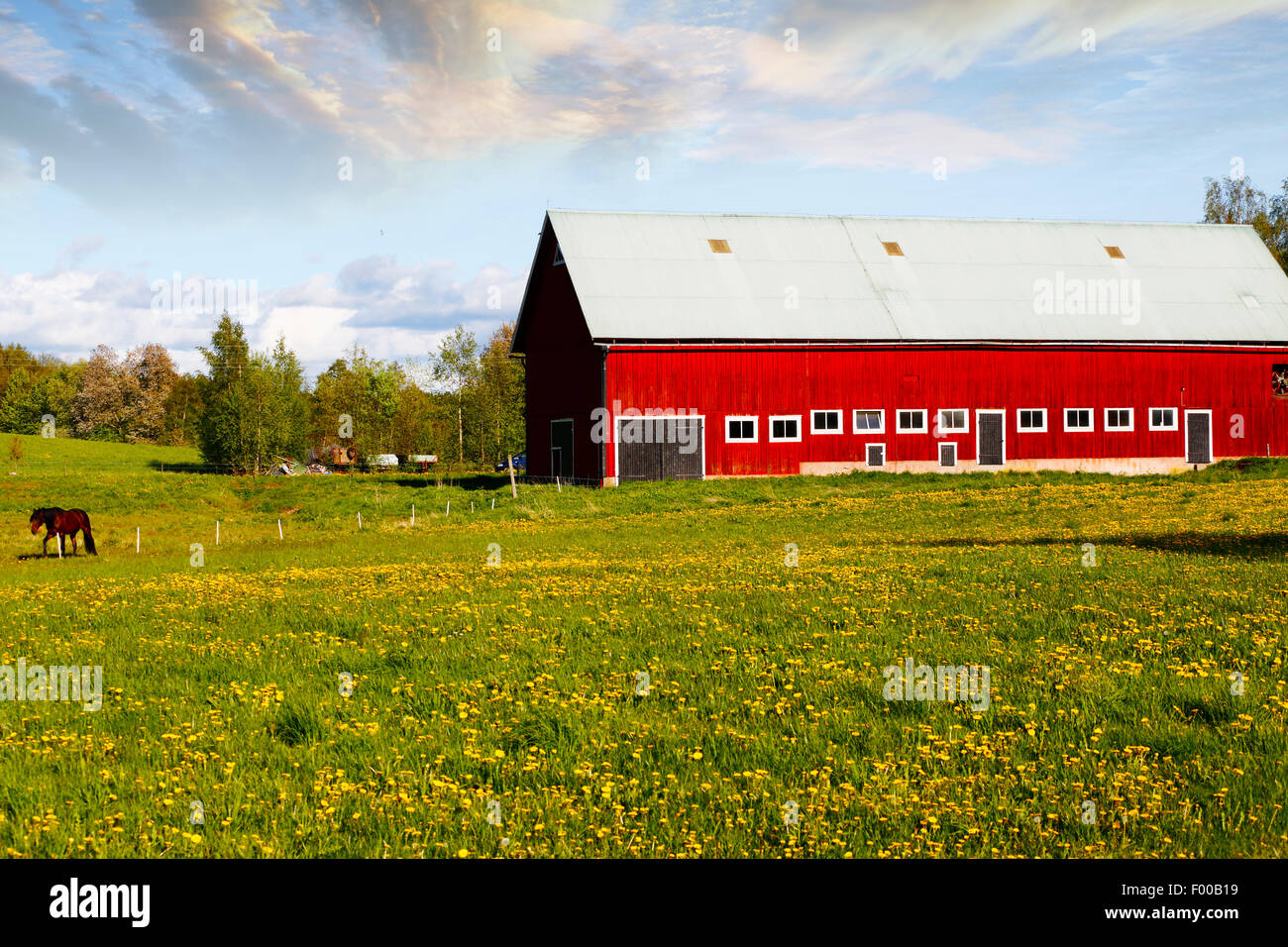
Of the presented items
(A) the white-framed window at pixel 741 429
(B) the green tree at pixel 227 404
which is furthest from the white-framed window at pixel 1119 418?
(B) the green tree at pixel 227 404

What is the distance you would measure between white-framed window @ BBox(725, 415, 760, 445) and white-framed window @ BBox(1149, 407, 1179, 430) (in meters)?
20.6

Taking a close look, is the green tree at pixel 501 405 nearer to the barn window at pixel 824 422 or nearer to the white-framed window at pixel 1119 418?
the barn window at pixel 824 422

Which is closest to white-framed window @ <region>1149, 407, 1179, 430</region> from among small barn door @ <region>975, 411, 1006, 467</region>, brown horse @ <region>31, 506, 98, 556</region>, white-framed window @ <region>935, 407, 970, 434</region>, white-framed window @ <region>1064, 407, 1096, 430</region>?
white-framed window @ <region>1064, 407, 1096, 430</region>

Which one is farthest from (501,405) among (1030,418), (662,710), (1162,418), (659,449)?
(662,710)

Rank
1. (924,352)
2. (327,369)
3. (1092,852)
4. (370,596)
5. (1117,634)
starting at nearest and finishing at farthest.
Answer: (1092,852) < (1117,634) < (370,596) < (924,352) < (327,369)

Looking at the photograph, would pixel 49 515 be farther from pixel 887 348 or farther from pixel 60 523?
pixel 887 348

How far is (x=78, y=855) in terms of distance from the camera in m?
6.16

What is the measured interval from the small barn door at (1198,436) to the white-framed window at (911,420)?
14.2m

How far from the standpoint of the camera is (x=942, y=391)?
5003 cm

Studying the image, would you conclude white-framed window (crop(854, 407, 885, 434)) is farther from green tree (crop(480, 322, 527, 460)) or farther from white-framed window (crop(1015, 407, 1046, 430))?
green tree (crop(480, 322, 527, 460))
